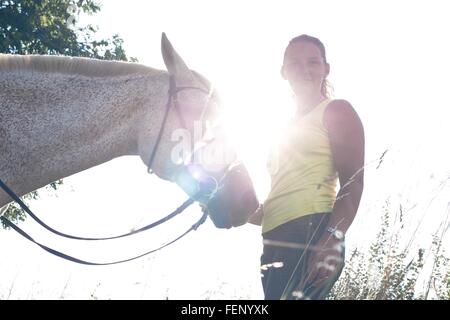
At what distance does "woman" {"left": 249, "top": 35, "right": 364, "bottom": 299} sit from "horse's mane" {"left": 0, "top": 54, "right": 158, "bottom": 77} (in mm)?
1381

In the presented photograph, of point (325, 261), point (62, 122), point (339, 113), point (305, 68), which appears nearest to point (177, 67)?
point (62, 122)

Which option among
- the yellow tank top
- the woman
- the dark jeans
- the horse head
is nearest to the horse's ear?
the horse head

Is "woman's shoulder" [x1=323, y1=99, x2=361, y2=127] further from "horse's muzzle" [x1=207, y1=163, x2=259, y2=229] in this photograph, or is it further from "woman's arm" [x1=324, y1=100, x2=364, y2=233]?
"horse's muzzle" [x1=207, y1=163, x2=259, y2=229]

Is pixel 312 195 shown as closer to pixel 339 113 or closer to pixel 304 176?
pixel 304 176

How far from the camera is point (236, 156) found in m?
4.71

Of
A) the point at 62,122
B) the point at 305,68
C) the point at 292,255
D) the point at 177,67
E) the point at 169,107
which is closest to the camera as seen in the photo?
the point at 292,255

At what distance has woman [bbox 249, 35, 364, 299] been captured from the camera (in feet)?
11.6

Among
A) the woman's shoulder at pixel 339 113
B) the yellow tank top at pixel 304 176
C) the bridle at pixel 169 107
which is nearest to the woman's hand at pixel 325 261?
the yellow tank top at pixel 304 176

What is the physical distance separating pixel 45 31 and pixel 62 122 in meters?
13.2

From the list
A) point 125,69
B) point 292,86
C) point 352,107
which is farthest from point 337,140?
point 125,69

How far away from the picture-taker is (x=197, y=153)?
185 inches

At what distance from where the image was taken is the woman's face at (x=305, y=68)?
4.15 meters

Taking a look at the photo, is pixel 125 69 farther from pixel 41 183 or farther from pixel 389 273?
pixel 389 273
